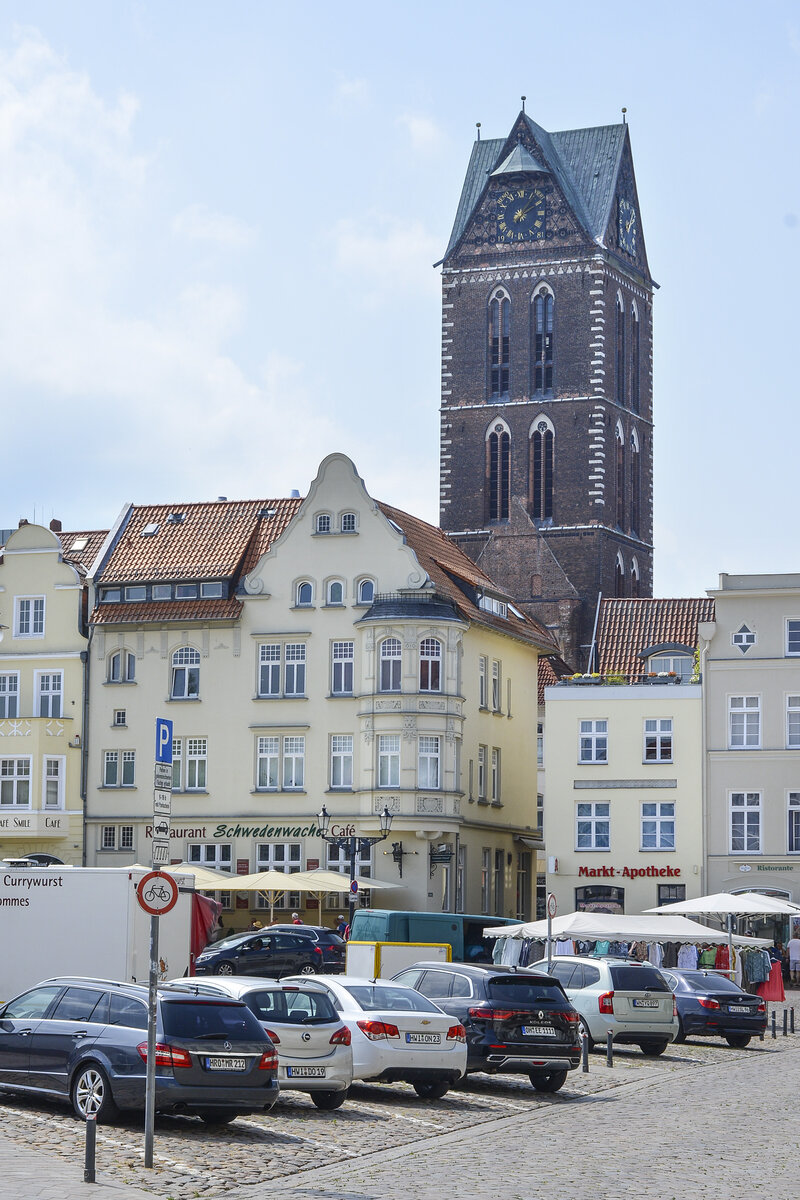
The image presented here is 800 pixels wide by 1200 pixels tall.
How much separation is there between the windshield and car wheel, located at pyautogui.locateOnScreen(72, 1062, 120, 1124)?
5024 millimetres

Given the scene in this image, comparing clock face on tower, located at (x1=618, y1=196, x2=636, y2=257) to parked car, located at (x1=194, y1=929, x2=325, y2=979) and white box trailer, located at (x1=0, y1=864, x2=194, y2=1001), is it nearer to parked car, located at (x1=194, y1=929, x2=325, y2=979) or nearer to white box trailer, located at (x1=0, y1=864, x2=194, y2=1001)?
parked car, located at (x1=194, y1=929, x2=325, y2=979)

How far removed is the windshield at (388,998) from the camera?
85.0 ft

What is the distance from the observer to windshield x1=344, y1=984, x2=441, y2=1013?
25922 mm

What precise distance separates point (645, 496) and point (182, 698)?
48329 millimetres

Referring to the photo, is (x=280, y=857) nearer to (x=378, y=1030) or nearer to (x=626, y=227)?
(x=378, y=1030)

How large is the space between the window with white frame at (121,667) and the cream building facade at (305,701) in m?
0.07

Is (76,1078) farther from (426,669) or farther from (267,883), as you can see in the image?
(426,669)

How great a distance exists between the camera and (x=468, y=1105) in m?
25.9

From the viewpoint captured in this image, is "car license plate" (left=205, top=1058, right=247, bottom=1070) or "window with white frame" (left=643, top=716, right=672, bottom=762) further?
"window with white frame" (left=643, top=716, right=672, bottom=762)

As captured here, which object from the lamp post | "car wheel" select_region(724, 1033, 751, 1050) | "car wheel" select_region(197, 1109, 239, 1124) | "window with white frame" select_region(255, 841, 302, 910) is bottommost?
"car wheel" select_region(724, 1033, 751, 1050)

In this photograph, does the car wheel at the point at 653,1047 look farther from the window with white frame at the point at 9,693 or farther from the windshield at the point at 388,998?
the window with white frame at the point at 9,693

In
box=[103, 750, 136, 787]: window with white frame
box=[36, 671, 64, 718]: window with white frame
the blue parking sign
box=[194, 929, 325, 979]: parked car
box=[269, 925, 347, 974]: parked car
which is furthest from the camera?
box=[36, 671, 64, 718]: window with white frame

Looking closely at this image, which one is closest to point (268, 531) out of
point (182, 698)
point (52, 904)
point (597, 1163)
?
point (182, 698)

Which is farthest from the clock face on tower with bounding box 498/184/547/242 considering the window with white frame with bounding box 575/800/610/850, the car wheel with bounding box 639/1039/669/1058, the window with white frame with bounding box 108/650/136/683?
the car wheel with bounding box 639/1039/669/1058
